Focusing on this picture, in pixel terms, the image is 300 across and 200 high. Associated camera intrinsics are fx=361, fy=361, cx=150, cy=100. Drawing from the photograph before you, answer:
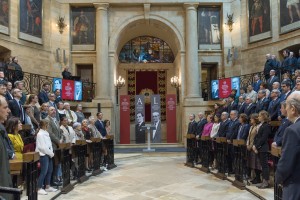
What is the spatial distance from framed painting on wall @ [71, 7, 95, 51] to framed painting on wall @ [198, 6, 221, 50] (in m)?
5.53

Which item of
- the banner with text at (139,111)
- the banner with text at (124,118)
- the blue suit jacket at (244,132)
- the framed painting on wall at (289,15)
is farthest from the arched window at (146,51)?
the blue suit jacket at (244,132)

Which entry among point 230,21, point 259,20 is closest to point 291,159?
point 259,20

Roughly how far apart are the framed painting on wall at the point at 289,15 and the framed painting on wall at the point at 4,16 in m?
11.7

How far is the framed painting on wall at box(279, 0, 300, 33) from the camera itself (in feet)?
48.6

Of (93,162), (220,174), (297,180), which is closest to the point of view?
(297,180)

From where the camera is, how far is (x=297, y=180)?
290cm

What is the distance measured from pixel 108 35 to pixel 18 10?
4515mm

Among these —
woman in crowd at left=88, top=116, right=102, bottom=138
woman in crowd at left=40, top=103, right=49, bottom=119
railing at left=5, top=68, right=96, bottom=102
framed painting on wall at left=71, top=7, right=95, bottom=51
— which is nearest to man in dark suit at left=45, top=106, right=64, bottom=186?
woman in crowd at left=40, top=103, right=49, bottom=119

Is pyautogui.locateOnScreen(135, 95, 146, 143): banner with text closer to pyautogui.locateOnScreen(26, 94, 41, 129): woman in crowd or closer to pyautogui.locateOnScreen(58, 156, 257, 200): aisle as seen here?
pyautogui.locateOnScreen(58, 156, 257, 200): aisle

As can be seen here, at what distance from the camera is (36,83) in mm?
16016

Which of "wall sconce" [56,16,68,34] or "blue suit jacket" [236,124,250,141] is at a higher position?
"wall sconce" [56,16,68,34]

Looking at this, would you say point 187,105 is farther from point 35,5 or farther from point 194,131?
point 35,5

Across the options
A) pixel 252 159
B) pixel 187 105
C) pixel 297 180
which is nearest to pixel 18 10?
pixel 187 105

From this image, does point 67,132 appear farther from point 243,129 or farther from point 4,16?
point 4,16
